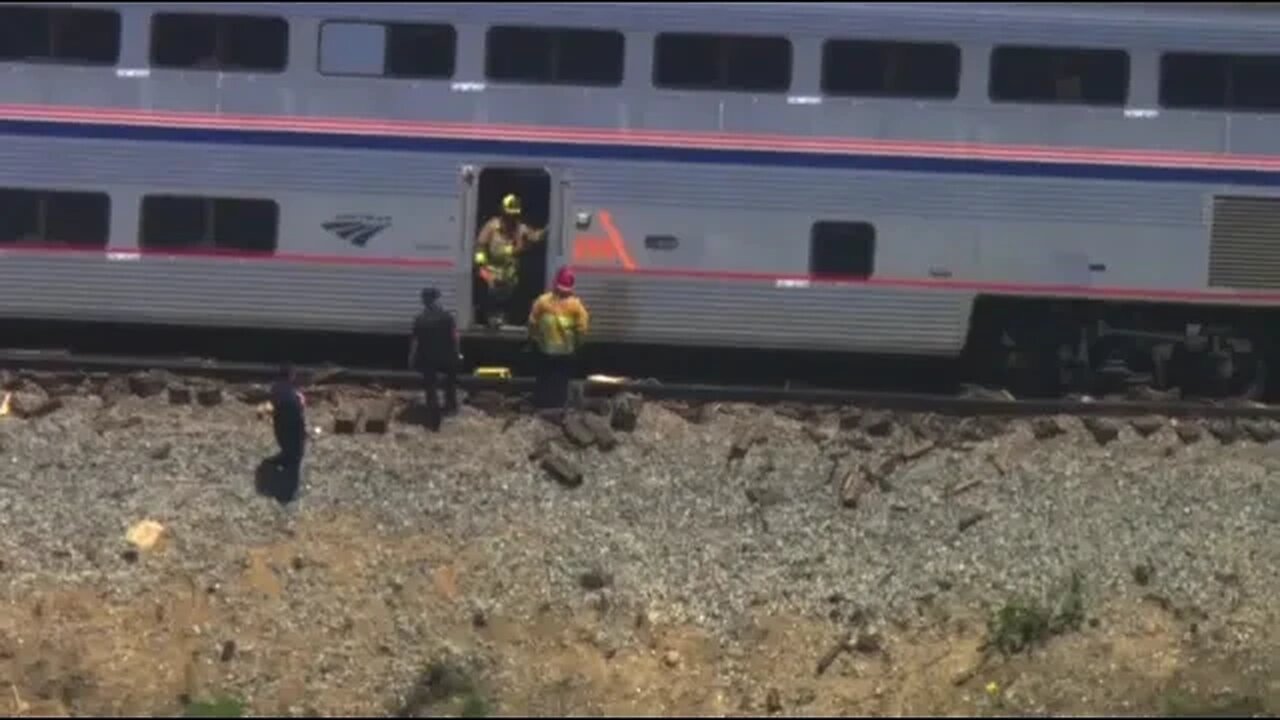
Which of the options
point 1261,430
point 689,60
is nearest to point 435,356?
point 689,60

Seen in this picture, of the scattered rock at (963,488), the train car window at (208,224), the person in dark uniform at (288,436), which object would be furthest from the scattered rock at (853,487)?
the train car window at (208,224)

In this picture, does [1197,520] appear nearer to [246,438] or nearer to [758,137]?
[758,137]

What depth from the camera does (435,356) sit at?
19750 millimetres

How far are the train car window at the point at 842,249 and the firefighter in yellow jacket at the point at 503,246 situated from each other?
259cm

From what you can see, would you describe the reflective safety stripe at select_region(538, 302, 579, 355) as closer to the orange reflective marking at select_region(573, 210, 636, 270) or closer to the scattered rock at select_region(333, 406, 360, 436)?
the orange reflective marking at select_region(573, 210, 636, 270)

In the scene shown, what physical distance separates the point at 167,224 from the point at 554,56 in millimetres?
4028

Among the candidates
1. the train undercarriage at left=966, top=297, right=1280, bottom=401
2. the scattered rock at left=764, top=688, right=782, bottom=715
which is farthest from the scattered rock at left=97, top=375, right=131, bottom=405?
the train undercarriage at left=966, top=297, right=1280, bottom=401

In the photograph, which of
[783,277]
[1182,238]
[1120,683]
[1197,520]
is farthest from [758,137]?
[1120,683]

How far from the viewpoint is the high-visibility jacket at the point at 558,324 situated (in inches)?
792

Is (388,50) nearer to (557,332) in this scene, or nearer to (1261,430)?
(557,332)

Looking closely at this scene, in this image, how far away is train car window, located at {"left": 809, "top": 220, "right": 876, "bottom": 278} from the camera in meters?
21.5

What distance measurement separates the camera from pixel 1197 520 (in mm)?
18422

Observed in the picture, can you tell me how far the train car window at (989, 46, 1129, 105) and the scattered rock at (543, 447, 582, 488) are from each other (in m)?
5.80

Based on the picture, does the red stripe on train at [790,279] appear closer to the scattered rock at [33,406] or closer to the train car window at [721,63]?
the train car window at [721,63]
